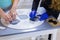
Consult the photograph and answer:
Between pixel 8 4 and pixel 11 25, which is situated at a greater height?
pixel 8 4

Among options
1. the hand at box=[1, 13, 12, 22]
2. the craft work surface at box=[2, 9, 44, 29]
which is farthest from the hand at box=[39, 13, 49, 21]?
the hand at box=[1, 13, 12, 22]

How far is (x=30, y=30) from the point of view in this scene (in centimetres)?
98

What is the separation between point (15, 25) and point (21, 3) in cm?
23

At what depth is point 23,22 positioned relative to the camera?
105cm

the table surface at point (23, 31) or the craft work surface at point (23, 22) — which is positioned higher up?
the craft work surface at point (23, 22)

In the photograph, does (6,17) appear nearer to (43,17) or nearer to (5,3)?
(5,3)

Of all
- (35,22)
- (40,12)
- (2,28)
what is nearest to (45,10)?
(40,12)

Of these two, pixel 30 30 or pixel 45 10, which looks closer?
pixel 30 30

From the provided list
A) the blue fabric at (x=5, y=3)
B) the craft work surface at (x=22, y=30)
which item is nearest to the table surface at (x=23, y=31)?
the craft work surface at (x=22, y=30)

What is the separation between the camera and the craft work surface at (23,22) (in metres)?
1.00

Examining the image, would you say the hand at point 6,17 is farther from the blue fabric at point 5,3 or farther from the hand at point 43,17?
the hand at point 43,17

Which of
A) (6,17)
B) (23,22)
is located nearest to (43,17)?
(23,22)

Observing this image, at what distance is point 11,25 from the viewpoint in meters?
1.00

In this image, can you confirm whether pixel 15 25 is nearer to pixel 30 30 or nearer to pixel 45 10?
pixel 30 30
